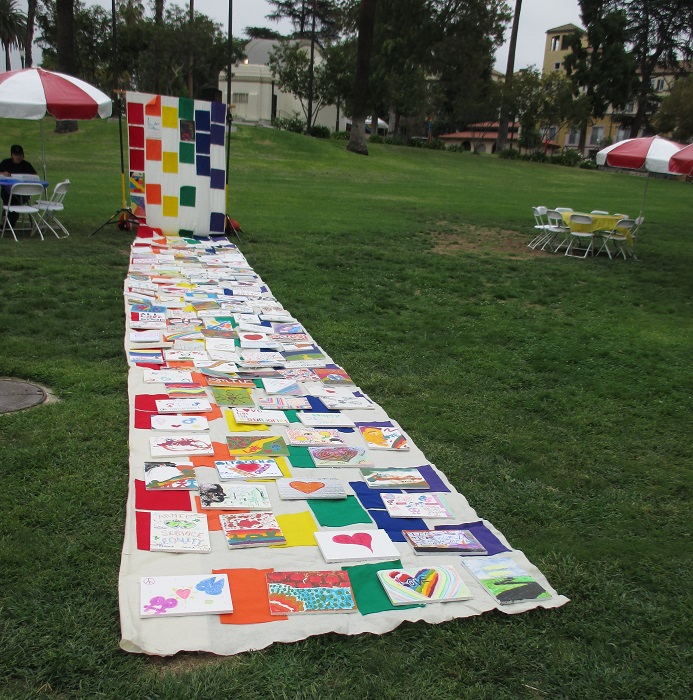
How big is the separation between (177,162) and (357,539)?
8028 millimetres

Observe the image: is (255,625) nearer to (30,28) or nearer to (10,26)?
(30,28)

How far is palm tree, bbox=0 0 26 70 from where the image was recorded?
41188 mm

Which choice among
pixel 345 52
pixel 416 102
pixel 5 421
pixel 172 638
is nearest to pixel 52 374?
pixel 5 421

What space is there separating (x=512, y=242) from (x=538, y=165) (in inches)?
948

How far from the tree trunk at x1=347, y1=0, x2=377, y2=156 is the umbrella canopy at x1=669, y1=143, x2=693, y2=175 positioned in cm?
1667

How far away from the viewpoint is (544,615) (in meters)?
2.66

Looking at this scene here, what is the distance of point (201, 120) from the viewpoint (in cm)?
964

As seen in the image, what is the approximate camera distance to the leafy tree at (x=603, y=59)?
136 feet

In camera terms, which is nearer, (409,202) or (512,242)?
(512,242)

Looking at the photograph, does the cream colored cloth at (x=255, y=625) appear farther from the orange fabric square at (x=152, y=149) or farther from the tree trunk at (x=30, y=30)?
the tree trunk at (x=30, y=30)

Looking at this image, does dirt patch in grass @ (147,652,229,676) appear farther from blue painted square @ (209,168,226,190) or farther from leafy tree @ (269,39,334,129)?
leafy tree @ (269,39,334,129)

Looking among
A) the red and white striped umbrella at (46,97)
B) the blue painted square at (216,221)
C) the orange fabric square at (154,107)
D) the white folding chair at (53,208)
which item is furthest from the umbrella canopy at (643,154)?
the white folding chair at (53,208)

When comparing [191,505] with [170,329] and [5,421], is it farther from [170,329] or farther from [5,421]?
[170,329]

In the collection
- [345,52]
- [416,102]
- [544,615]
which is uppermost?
[345,52]
